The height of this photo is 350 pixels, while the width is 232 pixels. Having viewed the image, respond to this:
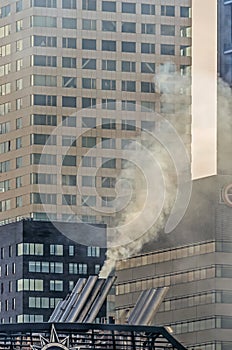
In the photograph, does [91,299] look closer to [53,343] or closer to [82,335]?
[82,335]

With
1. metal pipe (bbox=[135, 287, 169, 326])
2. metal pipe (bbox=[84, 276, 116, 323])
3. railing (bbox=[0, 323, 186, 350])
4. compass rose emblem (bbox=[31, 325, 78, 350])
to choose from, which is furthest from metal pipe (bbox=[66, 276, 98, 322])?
compass rose emblem (bbox=[31, 325, 78, 350])

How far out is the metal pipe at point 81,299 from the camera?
166250 millimetres

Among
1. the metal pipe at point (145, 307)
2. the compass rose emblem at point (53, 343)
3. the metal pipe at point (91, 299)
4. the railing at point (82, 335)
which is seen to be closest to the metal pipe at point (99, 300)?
the metal pipe at point (91, 299)

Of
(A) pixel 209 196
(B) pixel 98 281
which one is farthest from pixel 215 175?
(B) pixel 98 281

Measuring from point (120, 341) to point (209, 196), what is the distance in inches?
1254

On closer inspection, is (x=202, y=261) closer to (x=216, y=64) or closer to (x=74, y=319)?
(x=216, y=64)

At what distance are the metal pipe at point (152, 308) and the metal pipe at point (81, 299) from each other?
413 cm

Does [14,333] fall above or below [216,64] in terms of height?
below

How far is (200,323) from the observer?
19300 cm

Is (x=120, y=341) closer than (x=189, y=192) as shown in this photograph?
Yes

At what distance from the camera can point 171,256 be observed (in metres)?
198

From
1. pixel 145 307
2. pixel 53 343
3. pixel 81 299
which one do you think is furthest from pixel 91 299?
pixel 53 343

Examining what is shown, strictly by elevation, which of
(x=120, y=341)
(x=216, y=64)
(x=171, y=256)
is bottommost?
(x=120, y=341)

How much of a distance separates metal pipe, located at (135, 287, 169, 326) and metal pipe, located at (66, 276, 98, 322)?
413 centimetres
